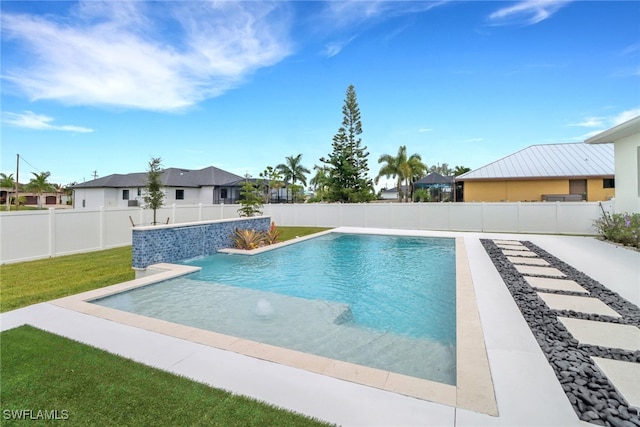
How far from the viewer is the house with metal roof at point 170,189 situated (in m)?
29.4

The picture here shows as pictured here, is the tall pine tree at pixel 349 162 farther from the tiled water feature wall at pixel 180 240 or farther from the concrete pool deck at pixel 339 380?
the concrete pool deck at pixel 339 380

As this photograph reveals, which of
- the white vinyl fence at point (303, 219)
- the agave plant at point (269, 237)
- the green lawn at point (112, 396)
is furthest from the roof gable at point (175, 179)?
the green lawn at point (112, 396)

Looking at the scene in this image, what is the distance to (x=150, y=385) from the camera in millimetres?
2566

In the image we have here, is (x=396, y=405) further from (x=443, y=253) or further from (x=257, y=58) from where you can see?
(x=257, y=58)

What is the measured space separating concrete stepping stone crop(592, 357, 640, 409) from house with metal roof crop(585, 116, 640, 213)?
29.2 feet

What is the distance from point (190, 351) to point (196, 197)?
30.0m

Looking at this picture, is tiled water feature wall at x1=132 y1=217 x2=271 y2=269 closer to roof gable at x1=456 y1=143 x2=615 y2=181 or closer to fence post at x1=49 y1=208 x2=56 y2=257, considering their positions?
fence post at x1=49 y1=208 x2=56 y2=257

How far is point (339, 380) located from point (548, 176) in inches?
885

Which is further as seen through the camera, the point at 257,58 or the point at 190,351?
the point at 257,58

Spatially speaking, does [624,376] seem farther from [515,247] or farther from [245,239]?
[245,239]

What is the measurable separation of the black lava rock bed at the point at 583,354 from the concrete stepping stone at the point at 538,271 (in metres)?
0.63

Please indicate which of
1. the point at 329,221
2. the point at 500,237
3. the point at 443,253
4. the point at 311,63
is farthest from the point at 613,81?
the point at 329,221

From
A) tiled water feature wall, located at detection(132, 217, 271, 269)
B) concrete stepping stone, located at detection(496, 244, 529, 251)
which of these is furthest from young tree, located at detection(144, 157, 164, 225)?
concrete stepping stone, located at detection(496, 244, 529, 251)

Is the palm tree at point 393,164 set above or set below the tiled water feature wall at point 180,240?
above
